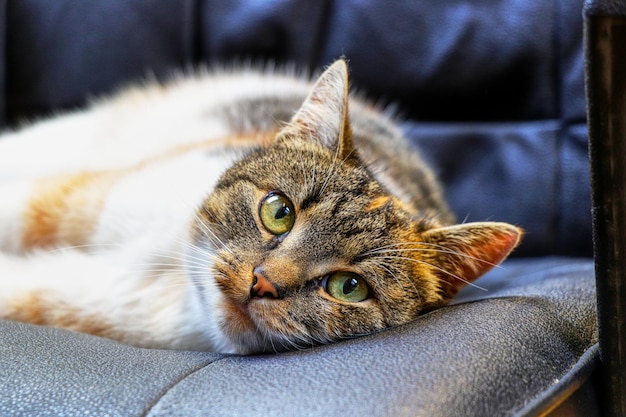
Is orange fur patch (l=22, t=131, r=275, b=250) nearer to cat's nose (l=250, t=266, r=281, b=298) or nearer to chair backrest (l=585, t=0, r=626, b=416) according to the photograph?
cat's nose (l=250, t=266, r=281, b=298)

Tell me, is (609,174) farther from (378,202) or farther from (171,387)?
(171,387)

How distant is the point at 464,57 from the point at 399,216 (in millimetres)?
939

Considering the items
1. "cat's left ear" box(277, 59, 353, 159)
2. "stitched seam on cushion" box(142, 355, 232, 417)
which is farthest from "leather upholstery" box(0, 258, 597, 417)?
"cat's left ear" box(277, 59, 353, 159)

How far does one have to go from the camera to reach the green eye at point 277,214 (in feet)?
3.82

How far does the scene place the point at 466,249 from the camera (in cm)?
120

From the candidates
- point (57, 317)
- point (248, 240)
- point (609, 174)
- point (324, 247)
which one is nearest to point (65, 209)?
point (57, 317)

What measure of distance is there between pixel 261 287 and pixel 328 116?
42cm

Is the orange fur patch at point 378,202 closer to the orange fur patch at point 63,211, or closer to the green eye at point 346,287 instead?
the green eye at point 346,287

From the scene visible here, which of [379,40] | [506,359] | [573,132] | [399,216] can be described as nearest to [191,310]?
[399,216]

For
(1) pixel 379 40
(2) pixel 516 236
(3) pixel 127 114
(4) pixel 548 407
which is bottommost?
(4) pixel 548 407

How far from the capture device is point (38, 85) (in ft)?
7.26

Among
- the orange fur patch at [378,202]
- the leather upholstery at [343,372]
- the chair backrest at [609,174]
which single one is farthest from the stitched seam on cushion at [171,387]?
the chair backrest at [609,174]

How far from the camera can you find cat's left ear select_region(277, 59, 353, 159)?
4.10 feet

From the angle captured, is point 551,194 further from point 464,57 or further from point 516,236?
point 516,236
